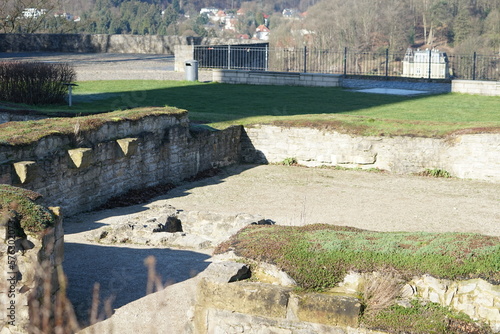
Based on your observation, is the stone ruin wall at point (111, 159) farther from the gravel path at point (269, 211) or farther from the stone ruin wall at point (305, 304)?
the stone ruin wall at point (305, 304)

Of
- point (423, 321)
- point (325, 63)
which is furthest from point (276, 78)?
point (423, 321)

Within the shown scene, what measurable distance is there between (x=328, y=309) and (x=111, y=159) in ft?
27.1

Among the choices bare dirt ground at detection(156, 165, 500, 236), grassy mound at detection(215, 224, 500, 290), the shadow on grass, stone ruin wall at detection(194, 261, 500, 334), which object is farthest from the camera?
the shadow on grass

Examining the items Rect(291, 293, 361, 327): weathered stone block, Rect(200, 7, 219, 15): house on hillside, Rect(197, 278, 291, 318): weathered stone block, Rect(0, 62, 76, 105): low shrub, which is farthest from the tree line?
Rect(200, 7, 219, 15): house on hillside

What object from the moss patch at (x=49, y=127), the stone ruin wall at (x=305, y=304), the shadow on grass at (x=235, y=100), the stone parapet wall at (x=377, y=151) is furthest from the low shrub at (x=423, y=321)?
the shadow on grass at (x=235, y=100)

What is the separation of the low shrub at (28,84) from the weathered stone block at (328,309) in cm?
1598

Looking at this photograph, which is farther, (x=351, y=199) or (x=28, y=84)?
(x=28, y=84)

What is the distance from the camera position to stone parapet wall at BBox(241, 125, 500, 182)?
16672 millimetres

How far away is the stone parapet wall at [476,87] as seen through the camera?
2628 cm

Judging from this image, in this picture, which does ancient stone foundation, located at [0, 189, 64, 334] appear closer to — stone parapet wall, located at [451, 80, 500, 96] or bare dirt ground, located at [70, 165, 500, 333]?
bare dirt ground, located at [70, 165, 500, 333]

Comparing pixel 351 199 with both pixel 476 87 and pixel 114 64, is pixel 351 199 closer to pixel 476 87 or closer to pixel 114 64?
pixel 476 87

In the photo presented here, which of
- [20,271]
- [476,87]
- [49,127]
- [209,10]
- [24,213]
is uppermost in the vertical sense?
[209,10]

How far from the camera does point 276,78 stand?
30.1 meters

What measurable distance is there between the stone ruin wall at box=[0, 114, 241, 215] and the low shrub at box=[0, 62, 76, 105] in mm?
6274
